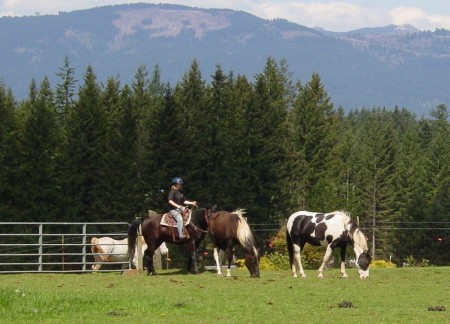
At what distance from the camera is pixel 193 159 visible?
204ft

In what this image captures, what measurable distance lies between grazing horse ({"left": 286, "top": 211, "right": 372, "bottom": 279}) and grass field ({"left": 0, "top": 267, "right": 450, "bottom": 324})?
720 millimetres

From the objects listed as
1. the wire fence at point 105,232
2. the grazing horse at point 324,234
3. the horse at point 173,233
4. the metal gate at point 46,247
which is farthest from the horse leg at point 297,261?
the wire fence at point 105,232

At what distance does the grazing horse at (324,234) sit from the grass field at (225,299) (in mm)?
720

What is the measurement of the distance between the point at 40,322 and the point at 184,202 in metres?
11.6

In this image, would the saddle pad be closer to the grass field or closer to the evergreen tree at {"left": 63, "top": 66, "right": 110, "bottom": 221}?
the grass field

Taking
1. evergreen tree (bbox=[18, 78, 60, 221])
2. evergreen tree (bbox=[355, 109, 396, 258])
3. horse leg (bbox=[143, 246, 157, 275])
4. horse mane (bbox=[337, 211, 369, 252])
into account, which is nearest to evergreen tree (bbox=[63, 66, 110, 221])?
evergreen tree (bbox=[18, 78, 60, 221])

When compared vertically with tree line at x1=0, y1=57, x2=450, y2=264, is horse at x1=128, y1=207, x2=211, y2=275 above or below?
above

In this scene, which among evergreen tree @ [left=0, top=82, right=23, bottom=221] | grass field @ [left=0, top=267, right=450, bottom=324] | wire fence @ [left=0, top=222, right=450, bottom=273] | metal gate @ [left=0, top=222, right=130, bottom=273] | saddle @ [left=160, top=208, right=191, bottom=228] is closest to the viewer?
grass field @ [left=0, top=267, right=450, bottom=324]

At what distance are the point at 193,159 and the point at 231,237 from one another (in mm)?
37983

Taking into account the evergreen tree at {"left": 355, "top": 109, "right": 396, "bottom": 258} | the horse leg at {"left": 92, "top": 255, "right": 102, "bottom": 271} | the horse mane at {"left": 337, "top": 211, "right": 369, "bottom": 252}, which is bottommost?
the evergreen tree at {"left": 355, "top": 109, "right": 396, "bottom": 258}

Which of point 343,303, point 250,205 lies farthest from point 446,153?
point 343,303

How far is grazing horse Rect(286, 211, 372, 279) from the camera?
2422cm

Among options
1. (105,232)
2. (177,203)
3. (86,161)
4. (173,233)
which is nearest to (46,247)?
(105,232)

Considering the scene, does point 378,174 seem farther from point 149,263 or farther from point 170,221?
point 149,263
